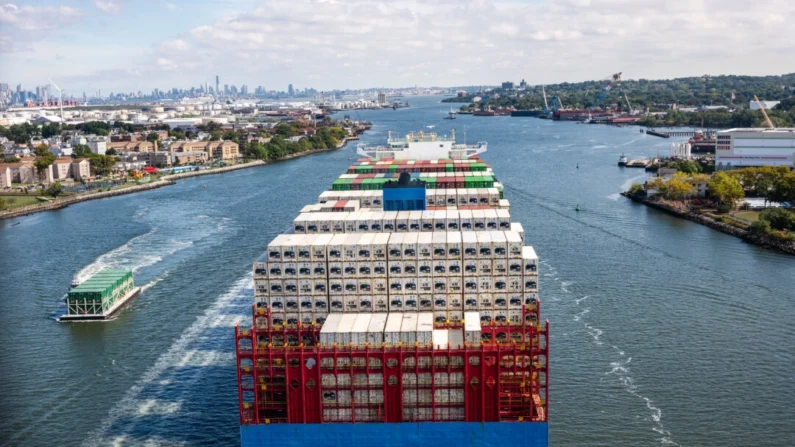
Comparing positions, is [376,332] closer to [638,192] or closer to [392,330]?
[392,330]

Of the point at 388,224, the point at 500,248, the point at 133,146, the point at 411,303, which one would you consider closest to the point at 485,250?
the point at 500,248

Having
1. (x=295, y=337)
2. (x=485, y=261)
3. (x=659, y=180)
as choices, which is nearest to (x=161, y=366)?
(x=295, y=337)

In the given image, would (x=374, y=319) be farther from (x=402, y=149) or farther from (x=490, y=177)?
(x=402, y=149)

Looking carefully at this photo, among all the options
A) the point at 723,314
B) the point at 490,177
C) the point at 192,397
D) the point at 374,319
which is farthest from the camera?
the point at 490,177

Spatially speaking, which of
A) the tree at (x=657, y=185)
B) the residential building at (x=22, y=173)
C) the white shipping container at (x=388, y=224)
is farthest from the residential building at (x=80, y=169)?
the white shipping container at (x=388, y=224)

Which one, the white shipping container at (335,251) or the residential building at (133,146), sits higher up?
the white shipping container at (335,251)

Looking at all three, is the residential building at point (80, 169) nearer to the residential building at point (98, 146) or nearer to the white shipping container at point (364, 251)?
the residential building at point (98, 146)

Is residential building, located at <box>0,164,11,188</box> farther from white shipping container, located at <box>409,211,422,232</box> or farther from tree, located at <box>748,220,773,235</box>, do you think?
tree, located at <box>748,220,773,235</box>
